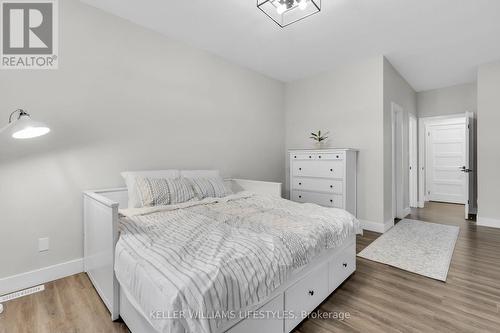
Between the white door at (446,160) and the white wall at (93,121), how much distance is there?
5649 mm

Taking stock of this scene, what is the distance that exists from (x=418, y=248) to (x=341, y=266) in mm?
1475

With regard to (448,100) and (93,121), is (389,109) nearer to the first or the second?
(448,100)

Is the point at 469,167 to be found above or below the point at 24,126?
below

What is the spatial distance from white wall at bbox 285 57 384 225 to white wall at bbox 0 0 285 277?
1.72 meters

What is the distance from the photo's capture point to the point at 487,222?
3.63 metres

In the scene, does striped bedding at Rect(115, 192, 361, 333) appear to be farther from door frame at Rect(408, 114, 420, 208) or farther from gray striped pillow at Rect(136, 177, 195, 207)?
door frame at Rect(408, 114, 420, 208)

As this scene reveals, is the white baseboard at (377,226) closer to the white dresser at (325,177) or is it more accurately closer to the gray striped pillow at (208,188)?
the white dresser at (325,177)

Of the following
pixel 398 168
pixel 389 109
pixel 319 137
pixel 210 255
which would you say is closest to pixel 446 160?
pixel 398 168

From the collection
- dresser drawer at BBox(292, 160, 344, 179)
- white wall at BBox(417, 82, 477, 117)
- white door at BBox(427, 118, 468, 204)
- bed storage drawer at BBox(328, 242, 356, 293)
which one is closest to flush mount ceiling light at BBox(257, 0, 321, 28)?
dresser drawer at BBox(292, 160, 344, 179)

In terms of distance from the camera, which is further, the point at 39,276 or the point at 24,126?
the point at 39,276

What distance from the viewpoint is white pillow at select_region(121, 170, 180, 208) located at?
2.17 meters

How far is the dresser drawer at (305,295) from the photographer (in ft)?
4.59

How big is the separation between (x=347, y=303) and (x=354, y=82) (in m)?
3.14

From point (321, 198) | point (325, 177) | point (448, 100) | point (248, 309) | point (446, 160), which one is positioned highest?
point (448, 100)
